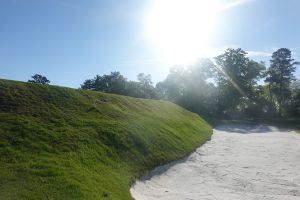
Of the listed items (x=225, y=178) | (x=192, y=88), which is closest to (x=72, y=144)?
(x=225, y=178)

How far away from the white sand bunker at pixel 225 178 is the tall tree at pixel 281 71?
75.8m

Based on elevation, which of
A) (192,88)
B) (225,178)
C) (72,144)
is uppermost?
(192,88)

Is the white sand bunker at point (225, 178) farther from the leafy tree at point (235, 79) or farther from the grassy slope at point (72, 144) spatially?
the leafy tree at point (235, 79)

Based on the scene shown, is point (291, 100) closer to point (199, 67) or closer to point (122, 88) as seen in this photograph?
point (199, 67)

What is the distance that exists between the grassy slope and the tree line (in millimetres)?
68799

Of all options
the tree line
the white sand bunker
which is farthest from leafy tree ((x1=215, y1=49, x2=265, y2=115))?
the white sand bunker

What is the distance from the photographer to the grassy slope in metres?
15.3

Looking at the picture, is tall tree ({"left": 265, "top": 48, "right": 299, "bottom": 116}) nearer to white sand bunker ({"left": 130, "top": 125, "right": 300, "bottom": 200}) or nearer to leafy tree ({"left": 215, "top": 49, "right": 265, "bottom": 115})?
leafy tree ({"left": 215, "top": 49, "right": 265, "bottom": 115})

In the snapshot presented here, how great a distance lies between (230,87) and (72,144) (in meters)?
87.5

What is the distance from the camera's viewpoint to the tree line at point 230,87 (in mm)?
99275

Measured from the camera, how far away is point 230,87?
103 meters

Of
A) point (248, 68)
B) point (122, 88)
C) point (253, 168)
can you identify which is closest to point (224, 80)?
point (248, 68)

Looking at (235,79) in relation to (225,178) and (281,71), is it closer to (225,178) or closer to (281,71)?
(281,71)

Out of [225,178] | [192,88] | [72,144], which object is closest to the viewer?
[72,144]
